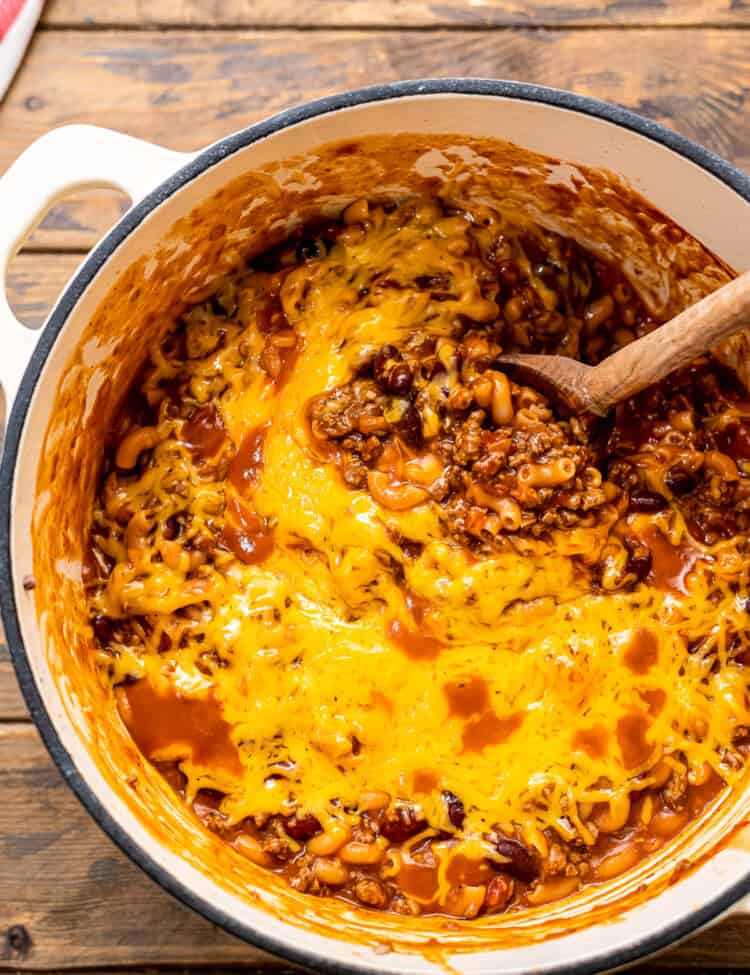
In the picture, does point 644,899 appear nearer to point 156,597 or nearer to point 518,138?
point 156,597

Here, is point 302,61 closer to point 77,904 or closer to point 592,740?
point 592,740

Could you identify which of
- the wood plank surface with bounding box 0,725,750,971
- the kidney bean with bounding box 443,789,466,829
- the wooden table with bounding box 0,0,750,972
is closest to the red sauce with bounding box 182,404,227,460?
the wooden table with bounding box 0,0,750,972

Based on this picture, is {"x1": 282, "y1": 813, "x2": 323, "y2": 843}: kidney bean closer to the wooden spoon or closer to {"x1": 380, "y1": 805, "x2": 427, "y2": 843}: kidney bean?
{"x1": 380, "y1": 805, "x2": 427, "y2": 843}: kidney bean

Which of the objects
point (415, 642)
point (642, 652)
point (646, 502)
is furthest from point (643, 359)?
point (415, 642)

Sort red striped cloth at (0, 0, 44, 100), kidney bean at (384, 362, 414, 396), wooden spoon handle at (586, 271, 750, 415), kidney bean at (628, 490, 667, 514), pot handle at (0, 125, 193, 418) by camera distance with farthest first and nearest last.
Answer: red striped cloth at (0, 0, 44, 100) < kidney bean at (628, 490, 667, 514) < kidney bean at (384, 362, 414, 396) < pot handle at (0, 125, 193, 418) < wooden spoon handle at (586, 271, 750, 415)

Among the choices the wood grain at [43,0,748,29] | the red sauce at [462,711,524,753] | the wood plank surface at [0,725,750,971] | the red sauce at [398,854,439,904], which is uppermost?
the wood grain at [43,0,748,29]

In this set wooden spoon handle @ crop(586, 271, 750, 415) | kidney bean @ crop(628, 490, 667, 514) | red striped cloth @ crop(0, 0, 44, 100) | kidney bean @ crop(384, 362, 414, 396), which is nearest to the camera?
wooden spoon handle @ crop(586, 271, 750, 415)

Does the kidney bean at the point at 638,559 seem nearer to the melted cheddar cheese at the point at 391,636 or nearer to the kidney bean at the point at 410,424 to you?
the melted cheddar cheese at the point at 391,636
